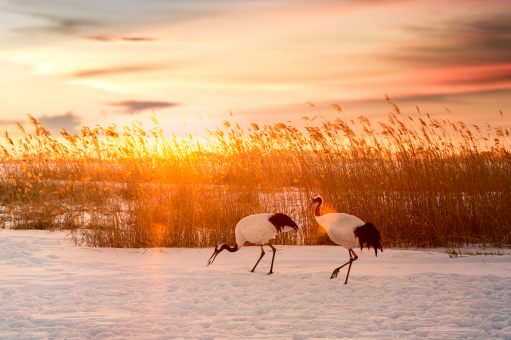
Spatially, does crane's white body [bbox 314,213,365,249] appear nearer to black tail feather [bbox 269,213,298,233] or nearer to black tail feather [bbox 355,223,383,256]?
black tail feather [bbox 355,223,383,256]

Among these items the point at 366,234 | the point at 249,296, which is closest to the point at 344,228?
the point at 366,234

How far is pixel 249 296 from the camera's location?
486 centimetres

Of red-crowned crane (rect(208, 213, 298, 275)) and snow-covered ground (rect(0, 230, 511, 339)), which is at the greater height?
red-crowned crane (rect(208, 213, 298, 275))

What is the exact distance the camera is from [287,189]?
8.57 meters

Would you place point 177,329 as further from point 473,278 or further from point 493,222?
point 493,222

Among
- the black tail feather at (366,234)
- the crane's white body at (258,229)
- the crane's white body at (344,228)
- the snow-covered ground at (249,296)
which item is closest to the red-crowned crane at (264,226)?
the crane's white body at (258,229)

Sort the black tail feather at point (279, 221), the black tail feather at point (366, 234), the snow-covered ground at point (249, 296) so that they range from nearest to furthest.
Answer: the snow-covered ground at point (249, 296) → the black tail feather at point (366, 234) → the black tail feather at point (279, 221)

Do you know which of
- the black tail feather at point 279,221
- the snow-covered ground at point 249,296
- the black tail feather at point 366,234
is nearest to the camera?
the snow-covered ground at point 249,296

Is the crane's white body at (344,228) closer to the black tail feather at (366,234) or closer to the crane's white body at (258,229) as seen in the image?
the black tail feather at (366,234)

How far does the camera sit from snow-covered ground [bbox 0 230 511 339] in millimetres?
3818

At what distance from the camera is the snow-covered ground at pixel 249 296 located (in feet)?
12.5

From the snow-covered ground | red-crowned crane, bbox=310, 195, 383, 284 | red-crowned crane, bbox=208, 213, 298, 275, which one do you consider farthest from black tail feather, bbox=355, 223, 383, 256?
red-crowned crane, bbox=208, 213, 298, 275

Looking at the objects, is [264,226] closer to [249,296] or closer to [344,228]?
[344,228]

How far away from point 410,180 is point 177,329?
5688mm
